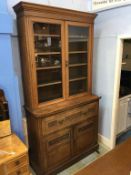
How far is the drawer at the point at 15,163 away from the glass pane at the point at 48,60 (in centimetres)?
73

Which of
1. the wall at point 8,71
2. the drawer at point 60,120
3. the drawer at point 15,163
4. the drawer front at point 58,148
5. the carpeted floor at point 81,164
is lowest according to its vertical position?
the carpeted floor at point 81,164

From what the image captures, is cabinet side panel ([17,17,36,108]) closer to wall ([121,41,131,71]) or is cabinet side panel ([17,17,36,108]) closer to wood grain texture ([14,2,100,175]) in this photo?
wood grain texture ([14,2,100,175])

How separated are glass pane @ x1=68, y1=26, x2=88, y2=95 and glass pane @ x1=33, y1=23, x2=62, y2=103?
0.21 m

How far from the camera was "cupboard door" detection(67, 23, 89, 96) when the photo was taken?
2297 millimetres

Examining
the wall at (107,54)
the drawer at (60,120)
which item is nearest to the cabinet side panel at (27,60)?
the drawer at (60,120)

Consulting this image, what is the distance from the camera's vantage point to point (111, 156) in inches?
52.6

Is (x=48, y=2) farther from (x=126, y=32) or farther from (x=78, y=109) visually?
(x=78, y=109)

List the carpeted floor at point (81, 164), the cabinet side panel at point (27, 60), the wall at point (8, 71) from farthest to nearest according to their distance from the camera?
the carpeted floor at point (81, 164) → the cabinet side panel at point (27, 60) → the wall at point (8, 71)

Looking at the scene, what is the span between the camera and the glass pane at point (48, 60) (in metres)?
1.99

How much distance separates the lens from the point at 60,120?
6.83ft

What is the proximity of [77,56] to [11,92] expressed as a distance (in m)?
1.15

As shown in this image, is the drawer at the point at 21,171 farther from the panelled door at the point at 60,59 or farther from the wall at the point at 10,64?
the panelled door at the point at 60,59

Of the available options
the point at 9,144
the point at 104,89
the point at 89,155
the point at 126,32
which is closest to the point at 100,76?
the point at 104,89

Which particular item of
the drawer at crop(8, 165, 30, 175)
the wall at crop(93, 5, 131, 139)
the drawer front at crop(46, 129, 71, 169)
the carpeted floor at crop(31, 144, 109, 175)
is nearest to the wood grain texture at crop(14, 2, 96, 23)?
the wall at crop(93, 5, 131, 139)
